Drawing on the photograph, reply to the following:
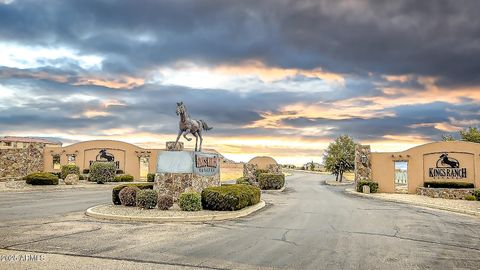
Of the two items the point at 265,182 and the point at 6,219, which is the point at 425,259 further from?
the point at 265,182

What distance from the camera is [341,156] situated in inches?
2269

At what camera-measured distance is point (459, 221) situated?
62.2 ft

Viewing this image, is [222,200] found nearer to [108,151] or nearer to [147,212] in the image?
[147,212]

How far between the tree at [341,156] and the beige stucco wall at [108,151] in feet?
81.9

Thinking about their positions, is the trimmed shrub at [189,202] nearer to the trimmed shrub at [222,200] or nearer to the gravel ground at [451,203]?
the trimmed shrub at [222,200]

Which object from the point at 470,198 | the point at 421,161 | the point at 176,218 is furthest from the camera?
the point at 421,161

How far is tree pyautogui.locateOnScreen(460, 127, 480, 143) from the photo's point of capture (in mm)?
53528

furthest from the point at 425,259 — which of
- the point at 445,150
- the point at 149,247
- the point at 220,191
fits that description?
the point at 445,150

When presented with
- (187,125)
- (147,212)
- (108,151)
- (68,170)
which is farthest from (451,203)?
(108,151)

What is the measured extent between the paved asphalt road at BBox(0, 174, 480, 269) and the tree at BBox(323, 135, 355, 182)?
3899cm

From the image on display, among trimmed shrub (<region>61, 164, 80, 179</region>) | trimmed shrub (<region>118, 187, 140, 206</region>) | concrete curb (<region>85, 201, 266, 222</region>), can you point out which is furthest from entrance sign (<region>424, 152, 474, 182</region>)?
trimmed shrub (<region>61, 164, 80, 179</region>)

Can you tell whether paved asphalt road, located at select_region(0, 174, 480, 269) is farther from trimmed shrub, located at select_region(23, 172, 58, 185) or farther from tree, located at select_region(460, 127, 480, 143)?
tree, located at select_region(460, 127, 480, 143)

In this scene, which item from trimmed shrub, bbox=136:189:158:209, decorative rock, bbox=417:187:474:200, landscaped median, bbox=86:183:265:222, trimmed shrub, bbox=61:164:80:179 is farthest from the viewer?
trimmed shrub, bbox=61:164:80:179

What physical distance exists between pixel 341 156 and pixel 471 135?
56.8 ft
